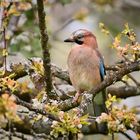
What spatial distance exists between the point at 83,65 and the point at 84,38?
0.83 ft

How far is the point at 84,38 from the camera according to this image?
212 inches

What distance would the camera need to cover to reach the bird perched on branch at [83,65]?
17.1 ft

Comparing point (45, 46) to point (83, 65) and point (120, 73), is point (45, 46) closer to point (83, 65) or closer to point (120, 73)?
point (120, 73)

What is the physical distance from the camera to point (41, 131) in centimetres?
471

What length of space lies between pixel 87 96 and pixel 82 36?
4.06 feet

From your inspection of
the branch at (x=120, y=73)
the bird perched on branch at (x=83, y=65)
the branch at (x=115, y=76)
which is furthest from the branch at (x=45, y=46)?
the bird perched on branch at (x=83, y=65)

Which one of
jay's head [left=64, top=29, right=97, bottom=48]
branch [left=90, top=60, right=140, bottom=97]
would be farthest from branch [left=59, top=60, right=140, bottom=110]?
jay's head [left=64, top=29, right=97, bottom=48]

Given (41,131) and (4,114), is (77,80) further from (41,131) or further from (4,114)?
(4,114)

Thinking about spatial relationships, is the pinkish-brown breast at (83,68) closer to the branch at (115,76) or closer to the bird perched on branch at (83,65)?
the bird perched on branch at (83,65)

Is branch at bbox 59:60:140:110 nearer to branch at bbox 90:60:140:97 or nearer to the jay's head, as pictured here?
branch at bbox 90:60:140:97

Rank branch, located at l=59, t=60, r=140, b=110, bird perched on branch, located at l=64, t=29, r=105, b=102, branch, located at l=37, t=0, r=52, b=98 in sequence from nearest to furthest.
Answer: branch, located at l=37, t=0, r=52, b=98 → branch, located at l=59, t=60, r=140, b=110 → bird perched on branch, located at l=64, t=29, r=105, b=102

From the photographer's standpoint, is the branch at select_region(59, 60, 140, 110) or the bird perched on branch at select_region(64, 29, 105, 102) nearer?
the branch at select_region(59, 60, 140, 110)

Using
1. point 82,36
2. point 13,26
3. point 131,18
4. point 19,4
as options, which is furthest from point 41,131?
point 131,18

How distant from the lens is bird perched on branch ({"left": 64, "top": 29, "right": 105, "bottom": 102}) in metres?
5.21
